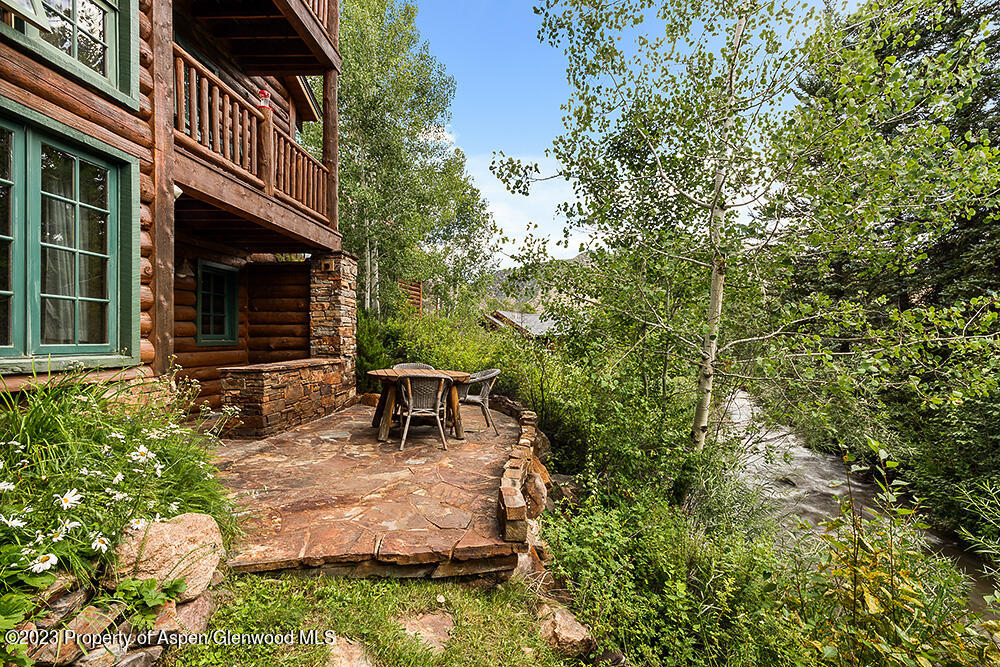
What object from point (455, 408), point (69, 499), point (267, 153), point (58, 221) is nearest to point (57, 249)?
point (58, 221)

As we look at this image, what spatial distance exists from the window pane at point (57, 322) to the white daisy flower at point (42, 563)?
1845 millimetres

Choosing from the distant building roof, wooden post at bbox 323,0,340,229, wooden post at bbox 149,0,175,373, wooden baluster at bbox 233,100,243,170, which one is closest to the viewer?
wooden post at bbox 149,0,175,373

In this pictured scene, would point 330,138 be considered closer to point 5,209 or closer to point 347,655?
point 5,209

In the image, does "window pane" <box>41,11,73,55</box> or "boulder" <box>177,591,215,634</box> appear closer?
"boulder" <box>177,591,215,634</box>

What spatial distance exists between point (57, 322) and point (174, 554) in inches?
78.8

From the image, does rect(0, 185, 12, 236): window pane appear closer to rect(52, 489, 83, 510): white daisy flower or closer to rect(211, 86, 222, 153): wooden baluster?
rect(52, 489, 83, 510): white daisy flower

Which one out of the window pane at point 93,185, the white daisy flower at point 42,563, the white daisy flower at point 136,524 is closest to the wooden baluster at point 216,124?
the window pane at point 93,185

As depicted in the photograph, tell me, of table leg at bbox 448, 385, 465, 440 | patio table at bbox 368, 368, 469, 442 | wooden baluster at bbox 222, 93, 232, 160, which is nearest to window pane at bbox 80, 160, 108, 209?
wooden baluster at bbox 222, 93, 232, 160

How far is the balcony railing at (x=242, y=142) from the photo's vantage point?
424 cm

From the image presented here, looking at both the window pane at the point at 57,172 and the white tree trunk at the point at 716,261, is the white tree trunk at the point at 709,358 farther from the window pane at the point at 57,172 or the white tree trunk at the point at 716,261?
the window pane at the point at 57,172

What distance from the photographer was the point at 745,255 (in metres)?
4.36

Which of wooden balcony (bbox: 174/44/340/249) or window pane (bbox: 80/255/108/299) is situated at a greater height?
wooden balcony (bbox: 174/44/340/249)

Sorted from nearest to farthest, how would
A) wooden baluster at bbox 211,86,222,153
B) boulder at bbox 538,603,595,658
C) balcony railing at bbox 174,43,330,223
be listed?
1. boulder at bbox 538,603,595,658
2. balcony railing at bbox 174,43,330,223
3. wooden baluster at bbox 211,86,222,153

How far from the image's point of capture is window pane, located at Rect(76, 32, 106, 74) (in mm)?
3055
